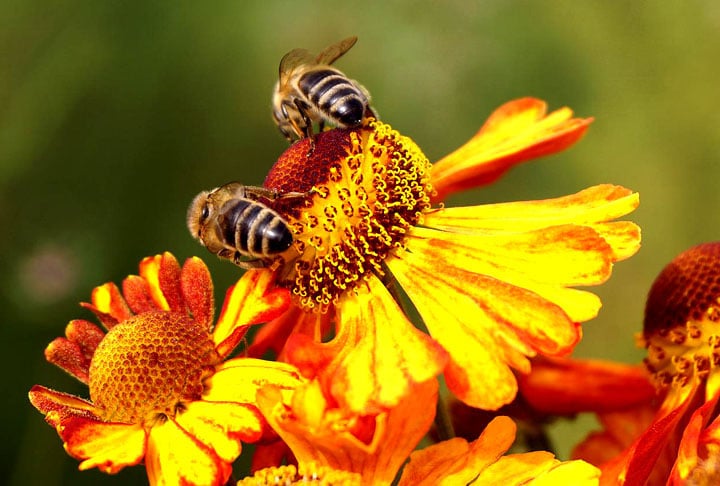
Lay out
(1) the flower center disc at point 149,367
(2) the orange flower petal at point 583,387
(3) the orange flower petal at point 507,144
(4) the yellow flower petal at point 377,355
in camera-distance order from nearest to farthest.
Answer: (4) the yellow flower petal at point 377,355 → (1) the flower center disc at point 149,367 → (3) the orange flower petal at point 507,144 → (2) the orange flower petal at point 583,387

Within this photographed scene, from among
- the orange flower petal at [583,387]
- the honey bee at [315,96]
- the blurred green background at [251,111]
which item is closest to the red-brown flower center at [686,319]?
the orange flower petal at [583,387]

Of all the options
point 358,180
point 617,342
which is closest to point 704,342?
point 358,180

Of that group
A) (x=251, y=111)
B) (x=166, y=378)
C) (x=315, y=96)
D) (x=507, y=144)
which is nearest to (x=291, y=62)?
(x=315, y=96)

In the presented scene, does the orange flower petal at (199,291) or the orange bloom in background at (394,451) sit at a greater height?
the orange flower petal at (199,291)

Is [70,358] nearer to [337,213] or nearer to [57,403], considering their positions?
[57,403]

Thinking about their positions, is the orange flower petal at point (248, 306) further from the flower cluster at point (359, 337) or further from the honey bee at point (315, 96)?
the honey bee at point (315, 96)

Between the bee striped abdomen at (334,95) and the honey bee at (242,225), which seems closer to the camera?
the honey bee at (242,225)

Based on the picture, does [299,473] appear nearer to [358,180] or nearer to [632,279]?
[358,180]
